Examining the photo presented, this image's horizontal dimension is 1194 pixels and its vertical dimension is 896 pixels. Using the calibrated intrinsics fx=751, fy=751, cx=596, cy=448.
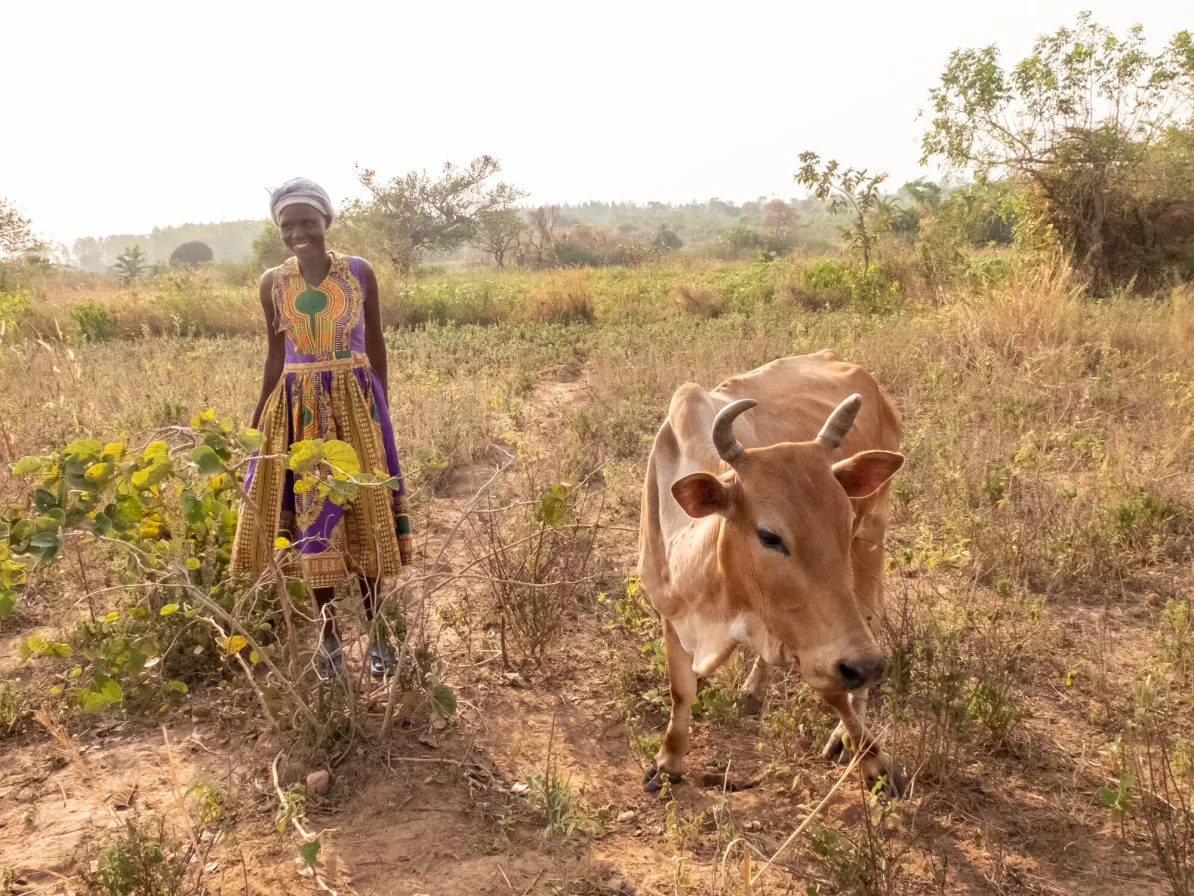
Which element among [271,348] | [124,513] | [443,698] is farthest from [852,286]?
[124,513]

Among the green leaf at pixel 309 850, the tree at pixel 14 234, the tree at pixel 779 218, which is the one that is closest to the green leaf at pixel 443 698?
the green leaf at pixel 309 850

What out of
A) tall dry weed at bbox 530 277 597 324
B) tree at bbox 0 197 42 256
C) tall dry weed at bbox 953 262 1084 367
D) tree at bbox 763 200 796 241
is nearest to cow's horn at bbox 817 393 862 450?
tall dry weed at bbox 953 262 1084 367

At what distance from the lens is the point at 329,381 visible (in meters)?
3.06

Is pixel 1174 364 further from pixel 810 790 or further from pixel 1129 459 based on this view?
pixel 810 790

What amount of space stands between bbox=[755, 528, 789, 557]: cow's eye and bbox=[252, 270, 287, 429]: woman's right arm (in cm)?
212

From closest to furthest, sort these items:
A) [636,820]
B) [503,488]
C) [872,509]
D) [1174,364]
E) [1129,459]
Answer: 1. [636,820]
2. [872,509]
3. [1129,459]
4. [503,488]
5. [1174,364]

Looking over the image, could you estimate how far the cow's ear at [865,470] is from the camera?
2297 millimetres

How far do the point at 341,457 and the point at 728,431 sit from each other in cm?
109

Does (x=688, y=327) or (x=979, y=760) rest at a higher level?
(x=688, y=327)

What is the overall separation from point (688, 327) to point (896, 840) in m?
8.44

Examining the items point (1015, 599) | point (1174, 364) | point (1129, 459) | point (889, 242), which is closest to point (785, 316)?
point (889, 242)

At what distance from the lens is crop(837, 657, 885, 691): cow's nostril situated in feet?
6.23

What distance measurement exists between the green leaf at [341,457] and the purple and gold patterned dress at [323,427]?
94cm

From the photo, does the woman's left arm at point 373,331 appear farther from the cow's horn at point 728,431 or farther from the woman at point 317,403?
the cow's horn at point 728,431
